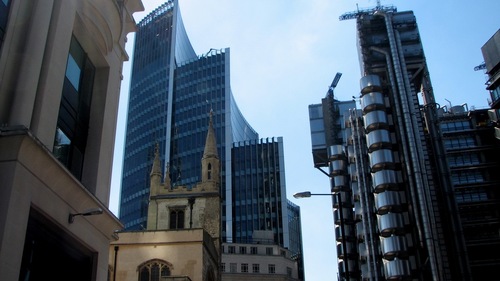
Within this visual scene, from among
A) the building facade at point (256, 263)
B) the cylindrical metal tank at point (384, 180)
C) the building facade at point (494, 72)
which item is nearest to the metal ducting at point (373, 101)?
the cylindrical metal tank at point (384, 180)

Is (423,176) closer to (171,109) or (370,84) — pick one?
(370,84)

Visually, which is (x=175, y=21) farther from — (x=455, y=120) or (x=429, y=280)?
(x=429, y=280)

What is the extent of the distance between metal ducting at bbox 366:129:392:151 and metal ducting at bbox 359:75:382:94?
20.3 feet

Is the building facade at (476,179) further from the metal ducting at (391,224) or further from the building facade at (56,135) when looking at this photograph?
the building facade at (56,135)

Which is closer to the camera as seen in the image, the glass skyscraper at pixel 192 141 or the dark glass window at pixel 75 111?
the dark glass window at pixel 75 111

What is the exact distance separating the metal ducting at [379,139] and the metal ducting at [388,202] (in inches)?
252

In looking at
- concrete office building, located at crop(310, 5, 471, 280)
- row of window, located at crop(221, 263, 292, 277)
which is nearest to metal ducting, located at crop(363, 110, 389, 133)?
concrete office building, located at crop(310, 5, 471, 280)

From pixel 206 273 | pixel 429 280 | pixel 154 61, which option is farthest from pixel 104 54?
pixel 154 61

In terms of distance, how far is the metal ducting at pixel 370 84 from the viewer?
78000 millimetres

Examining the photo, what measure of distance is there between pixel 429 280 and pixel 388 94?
26.6 m

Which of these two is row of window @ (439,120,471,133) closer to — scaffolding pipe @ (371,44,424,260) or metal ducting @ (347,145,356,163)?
scaffolding pipe @ (371,44,424,260)

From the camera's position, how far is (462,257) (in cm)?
7094

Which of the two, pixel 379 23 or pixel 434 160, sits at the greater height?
pixel 379 23

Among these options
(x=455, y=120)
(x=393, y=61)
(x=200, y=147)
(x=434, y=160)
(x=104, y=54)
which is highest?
(x=200, y=147)
